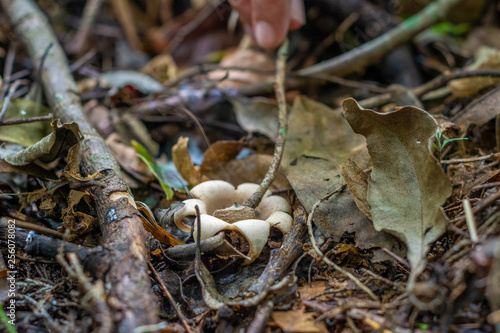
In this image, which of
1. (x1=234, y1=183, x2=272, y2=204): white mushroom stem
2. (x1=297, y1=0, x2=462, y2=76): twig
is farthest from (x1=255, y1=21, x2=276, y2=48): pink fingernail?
(x1=234, y1=183, x2=272, y2=204): white mushroom stem

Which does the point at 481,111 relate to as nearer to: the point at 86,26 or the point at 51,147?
the point at 51,147

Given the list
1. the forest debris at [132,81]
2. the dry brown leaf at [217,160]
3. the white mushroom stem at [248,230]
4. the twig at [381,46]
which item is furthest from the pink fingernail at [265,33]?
the white mushroom stem at [248,230]

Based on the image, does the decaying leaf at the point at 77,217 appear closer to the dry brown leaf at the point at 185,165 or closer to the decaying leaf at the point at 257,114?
the dry brown leaf at the point at 185,165

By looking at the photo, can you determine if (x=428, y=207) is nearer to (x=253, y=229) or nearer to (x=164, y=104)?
(x=253, y=229)

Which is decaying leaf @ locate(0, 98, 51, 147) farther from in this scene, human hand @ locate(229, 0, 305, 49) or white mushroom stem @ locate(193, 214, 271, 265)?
human hand @ locate(229, 0, 305, 49)

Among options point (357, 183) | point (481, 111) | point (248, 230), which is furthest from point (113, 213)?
point (481, 111)

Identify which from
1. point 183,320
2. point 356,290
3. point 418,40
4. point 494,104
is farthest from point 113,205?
point 418,40
